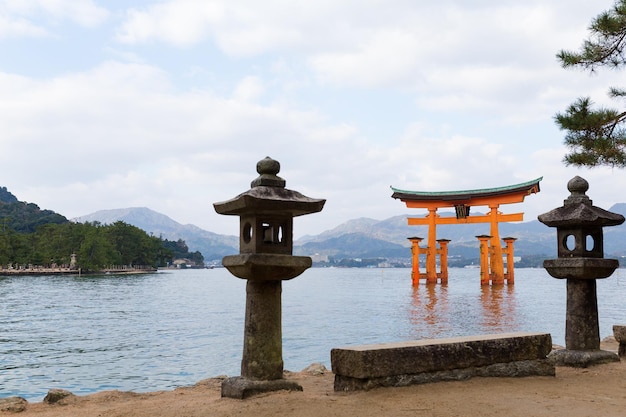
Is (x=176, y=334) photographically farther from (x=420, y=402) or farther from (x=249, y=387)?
(x=420, y=402)

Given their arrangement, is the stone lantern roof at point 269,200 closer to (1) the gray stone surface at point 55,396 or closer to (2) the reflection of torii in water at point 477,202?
(1) the gray stone surface at point 55,396

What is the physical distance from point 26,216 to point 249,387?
13619cm

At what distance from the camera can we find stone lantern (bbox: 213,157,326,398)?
6.19 metres

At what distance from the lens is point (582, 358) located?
8164 millimetres

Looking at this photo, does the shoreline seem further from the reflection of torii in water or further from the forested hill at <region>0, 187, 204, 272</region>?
the reflection of torii in water

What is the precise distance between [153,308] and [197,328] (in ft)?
39.1

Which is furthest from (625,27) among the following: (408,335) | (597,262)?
(408,335)

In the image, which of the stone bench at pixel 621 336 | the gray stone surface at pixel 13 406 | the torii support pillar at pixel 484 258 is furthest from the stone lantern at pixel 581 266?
the torii support pillar at pixel 484 258

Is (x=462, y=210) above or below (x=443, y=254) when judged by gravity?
above

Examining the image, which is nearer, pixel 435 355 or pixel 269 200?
pixel 269 200

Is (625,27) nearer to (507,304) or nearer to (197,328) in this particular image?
(197,328)

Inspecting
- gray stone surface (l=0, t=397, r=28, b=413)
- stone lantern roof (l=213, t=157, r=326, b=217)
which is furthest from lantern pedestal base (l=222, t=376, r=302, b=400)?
gray stone surface (l=0, t=397, r=28, b=413)

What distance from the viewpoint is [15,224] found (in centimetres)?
11869

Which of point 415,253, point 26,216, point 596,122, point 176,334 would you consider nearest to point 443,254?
point 415,253
